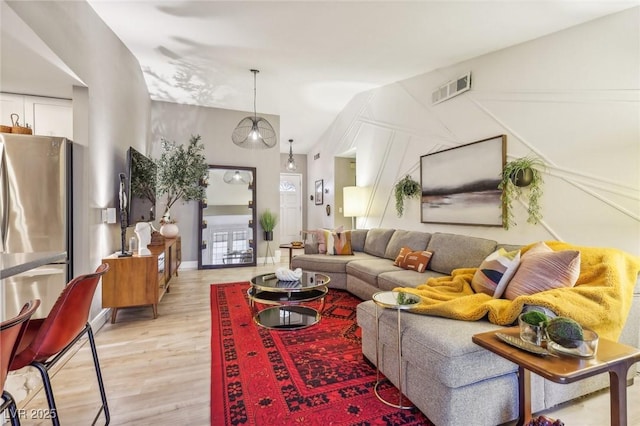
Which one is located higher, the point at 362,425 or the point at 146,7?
the point at 146,7

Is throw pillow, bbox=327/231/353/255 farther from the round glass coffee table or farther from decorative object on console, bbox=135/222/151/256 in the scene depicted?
decorative object on console, bbox=135/222/151/256

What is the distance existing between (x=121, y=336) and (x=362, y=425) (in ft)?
7.71

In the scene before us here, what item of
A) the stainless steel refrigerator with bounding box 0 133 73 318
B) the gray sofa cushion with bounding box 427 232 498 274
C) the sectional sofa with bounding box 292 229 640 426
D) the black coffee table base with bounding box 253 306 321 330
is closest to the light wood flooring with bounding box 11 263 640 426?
the sectional sofa with bounding box 292 229 640 426

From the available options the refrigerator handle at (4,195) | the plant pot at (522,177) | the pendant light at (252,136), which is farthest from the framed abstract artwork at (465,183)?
the refrigerator handle at (4,195)

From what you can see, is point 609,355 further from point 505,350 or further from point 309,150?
point 309,150

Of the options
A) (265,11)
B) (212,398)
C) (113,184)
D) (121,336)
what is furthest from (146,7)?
(212,398)

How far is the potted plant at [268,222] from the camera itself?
19.1ft

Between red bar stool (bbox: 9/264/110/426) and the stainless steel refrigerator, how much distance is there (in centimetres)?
151

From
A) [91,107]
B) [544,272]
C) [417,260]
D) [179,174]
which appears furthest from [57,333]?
[179,174]

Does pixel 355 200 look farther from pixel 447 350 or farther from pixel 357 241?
pixel 447 350

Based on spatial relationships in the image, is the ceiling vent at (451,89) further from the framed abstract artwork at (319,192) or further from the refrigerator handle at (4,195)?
the refrigerator handle at (4,195)

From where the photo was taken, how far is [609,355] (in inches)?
46.0

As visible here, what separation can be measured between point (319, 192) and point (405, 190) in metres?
3.62

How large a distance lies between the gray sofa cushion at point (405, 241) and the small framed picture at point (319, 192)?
340cm
